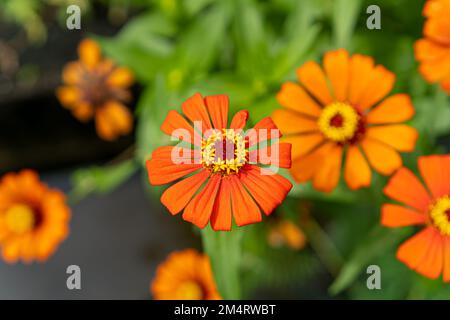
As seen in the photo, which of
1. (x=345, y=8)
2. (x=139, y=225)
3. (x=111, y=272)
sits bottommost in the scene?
(x=111, y=272)

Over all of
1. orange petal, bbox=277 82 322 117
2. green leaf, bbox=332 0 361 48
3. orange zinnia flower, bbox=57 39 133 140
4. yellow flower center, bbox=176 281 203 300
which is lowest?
yellow flower center, bbox=176 281 203 300

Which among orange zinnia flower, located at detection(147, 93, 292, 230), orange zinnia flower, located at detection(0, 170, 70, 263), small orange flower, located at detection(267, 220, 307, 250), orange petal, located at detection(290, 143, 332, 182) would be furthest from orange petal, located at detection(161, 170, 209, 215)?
small orange flower, located at detection(267, 220, 307, 250)

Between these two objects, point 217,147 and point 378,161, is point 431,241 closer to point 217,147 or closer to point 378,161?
point 378,161

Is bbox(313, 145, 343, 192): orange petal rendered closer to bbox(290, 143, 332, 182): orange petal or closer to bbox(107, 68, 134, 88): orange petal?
bbox(290, 143, 332, 182): orange petal

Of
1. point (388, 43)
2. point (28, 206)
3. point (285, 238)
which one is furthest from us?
point (285, 238)
